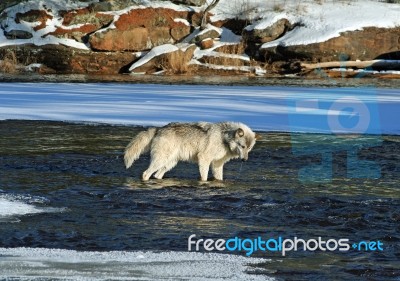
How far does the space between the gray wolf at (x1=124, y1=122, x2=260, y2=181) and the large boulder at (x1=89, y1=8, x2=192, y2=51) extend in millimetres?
28438

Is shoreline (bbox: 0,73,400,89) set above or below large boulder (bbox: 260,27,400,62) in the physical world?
below

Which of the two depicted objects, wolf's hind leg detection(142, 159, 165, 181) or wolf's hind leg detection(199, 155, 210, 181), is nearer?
wolf's hind leg detection(142, 159, 165, 181)

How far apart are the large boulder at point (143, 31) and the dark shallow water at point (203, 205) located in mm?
24870

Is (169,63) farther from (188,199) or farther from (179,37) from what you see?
(188,199)

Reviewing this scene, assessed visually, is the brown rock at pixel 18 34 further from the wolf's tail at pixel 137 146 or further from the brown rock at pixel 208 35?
the wolf's tail at pixel 137 146

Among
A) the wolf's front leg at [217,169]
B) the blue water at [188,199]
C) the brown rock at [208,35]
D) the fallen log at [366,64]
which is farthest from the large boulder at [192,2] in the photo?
the wolf's front leg at [217,169]

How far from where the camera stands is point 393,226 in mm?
9430

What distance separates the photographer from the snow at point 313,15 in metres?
39.2

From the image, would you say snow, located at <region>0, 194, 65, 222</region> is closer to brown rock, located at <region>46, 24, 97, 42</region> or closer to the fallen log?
the fallen log

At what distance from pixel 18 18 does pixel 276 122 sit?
85.8 feet

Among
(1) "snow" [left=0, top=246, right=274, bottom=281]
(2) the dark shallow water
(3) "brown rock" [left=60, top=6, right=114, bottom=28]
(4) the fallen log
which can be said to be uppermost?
(3) "brown rock" [left=60, top=6, right=114, bottom=28]

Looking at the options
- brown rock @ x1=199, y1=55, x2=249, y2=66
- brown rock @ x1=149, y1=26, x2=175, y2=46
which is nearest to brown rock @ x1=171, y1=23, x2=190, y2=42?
brown rock @ x1=149, y1=26, x2=175, y2=46

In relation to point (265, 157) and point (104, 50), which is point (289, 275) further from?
point (104, 50)

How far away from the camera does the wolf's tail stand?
1219 cm
